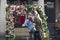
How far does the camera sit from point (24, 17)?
603 inches

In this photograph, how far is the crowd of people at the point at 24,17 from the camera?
14.9 meters

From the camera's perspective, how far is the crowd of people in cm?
1486

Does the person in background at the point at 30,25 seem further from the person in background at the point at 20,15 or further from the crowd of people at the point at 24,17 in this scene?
the person in background at the point at 20,15

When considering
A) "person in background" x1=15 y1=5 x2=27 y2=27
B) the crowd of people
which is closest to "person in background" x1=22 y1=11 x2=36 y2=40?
the crowd of people

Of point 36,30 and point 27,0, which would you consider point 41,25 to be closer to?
point 36,30

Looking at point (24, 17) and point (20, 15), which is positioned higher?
point (20, 15)

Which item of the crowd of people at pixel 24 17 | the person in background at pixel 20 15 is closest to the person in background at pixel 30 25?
the crowd of people at pixel 24 17

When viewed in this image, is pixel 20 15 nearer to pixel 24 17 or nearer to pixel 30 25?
pixel 24 17

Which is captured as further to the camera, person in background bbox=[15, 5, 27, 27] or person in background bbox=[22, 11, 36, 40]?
person in background bbox=[15, 5, 27, 27]

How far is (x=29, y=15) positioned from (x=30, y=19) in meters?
0.25

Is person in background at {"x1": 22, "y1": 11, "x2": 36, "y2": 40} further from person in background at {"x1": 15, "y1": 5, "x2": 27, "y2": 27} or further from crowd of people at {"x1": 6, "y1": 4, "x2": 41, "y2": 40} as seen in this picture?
person in background at {"x1": 15, "y1": 5, "x2": 27, "y2": 27}

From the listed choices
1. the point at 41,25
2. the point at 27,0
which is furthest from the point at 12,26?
the point at 27,0

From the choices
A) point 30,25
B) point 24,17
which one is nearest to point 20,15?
point 24,17

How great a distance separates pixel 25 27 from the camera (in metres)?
15.7
